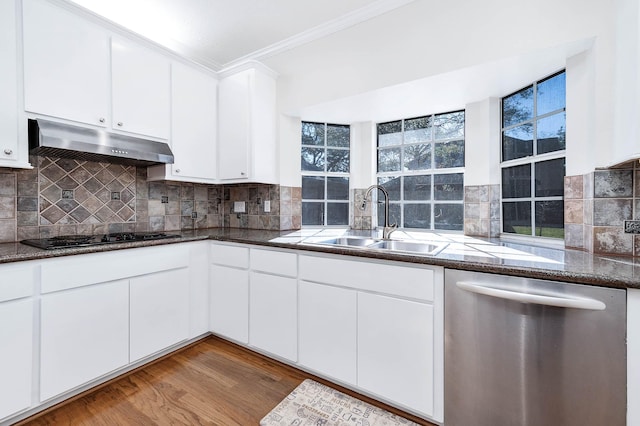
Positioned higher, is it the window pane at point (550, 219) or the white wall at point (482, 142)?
the white wall at point (482, 142)

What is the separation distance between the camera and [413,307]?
57.1 inches

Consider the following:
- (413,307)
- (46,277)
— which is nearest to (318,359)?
(413,307)

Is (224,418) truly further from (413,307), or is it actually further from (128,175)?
(128,175)

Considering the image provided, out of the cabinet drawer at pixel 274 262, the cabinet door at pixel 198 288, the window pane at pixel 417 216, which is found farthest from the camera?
the window pane at pixel 417 216

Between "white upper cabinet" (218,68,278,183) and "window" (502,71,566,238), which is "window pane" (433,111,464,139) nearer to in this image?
"window" (502,71,566,238)

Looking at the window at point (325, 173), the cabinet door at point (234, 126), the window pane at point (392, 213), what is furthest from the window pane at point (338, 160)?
the cabinet door at point (234, 126)

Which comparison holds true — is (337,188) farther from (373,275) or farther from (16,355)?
(16,355)

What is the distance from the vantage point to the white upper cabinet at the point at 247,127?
2.50 meters

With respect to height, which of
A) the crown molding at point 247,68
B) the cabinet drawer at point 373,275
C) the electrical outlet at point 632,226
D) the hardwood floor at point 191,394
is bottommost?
the hardwood floor at point 191,394

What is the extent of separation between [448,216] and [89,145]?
282 centimetres

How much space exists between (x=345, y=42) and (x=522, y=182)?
1716mm

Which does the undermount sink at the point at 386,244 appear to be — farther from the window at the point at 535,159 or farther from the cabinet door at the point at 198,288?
the cabinet door at the point at 198,288

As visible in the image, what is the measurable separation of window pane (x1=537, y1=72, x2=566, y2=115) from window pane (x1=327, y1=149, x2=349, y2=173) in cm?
165

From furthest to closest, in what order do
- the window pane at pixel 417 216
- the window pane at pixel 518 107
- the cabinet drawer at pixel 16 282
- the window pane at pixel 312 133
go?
the window pane at pixel 312 133, the window pane at pixel 417 216, the window pane at pixel 518 107, the cabinet drawer at pixel 16 282
